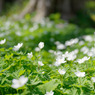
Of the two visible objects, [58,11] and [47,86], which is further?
[58,11]

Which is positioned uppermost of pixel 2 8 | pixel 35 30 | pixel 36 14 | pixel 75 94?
pixel 2 8

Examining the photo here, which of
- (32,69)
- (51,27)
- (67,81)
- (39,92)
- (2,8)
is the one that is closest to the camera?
(39,92)

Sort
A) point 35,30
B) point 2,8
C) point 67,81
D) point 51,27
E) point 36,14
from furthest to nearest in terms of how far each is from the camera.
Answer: point 2,8 → point 36,14 → point 51,27 → point 35,30 → point 67,81

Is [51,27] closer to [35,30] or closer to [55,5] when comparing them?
[35,30]

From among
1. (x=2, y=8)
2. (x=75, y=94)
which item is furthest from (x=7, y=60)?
(x=2, y=8)

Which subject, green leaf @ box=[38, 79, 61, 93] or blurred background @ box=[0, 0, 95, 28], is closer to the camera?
green leaf @ box=[38, 79, 61, 93]

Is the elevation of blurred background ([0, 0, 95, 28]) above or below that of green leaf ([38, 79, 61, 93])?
above

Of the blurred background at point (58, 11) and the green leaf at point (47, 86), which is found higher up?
the blurred background at point (58, 11)

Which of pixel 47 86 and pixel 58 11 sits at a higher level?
pixel 58 11

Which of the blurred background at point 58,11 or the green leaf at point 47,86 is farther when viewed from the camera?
the blurred background at point 58,11

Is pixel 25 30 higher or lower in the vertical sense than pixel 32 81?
higher

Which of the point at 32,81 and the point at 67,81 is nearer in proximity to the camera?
the point at 32,81
